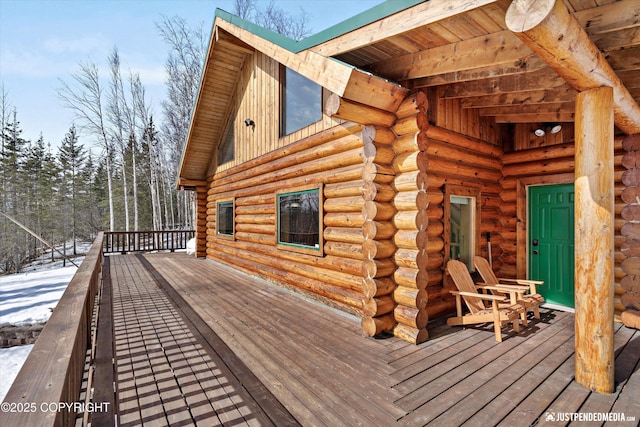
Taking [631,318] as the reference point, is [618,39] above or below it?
above

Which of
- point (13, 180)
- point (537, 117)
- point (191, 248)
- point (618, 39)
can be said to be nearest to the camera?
point (618, 39)

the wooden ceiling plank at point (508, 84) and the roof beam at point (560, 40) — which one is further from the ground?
the wooden ceiling plank at point (508, 84)

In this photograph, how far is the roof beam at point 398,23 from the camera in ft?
7.33

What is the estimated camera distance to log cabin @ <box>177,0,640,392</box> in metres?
2.41

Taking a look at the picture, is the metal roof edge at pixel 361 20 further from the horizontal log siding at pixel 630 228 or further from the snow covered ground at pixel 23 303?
the snow covered ground at pixel 23 303

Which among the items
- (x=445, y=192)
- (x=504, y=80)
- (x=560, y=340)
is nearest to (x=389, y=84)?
(x=504, y=80)

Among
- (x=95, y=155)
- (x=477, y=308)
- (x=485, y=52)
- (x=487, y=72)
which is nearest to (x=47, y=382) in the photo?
(x=485, y=52)

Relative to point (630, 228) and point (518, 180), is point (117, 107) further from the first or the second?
point (630, 228)

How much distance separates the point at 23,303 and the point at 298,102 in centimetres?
1020

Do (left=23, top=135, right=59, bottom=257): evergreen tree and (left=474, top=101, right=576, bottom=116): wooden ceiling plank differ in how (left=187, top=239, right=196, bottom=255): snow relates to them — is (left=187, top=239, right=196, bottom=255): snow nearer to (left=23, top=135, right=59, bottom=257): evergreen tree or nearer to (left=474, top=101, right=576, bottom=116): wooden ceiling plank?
(left=474, top=101, right=576, bottom=116): wooden ceiling plank

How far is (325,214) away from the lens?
4.86m

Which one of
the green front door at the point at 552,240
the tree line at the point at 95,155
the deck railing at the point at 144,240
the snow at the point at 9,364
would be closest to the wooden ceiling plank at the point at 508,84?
the green front door at the point at 552,240

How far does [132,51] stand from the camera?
1750cm

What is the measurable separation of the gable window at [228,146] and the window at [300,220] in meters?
3.38
